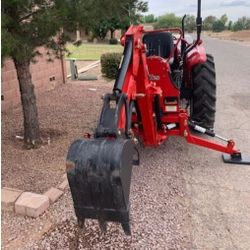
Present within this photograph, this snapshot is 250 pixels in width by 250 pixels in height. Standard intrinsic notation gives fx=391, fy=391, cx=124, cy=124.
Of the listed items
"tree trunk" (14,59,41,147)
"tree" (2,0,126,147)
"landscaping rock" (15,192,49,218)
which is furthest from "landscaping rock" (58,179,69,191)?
"tree" (2,0,126,147)

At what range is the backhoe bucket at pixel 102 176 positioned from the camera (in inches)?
85.4

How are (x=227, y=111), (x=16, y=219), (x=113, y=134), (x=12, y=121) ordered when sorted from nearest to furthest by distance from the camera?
(x=113, y=134), (x=16, y=219), (x=12, y=121), (x=227, y=111)

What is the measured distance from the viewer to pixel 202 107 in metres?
5.07

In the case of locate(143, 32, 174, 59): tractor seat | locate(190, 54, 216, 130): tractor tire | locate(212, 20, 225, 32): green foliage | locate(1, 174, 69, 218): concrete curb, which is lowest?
locate(212, 20, 225, 32): green foliage

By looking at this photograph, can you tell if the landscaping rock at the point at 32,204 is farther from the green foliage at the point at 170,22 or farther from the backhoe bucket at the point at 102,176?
the green foliage at the point at 170,22

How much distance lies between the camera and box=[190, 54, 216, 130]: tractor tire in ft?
16.5

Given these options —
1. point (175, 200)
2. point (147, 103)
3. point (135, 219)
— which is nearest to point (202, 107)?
point (147, 103)

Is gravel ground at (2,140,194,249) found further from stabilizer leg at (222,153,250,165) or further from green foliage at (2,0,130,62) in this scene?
green foliage at (2,0,130,62)

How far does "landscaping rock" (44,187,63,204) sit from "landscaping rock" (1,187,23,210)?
0.81 ft

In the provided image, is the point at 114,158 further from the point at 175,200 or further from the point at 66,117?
the point at 66,117

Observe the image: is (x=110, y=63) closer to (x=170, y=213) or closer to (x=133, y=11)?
(x=133, y=11)

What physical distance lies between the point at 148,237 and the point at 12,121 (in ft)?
11.5

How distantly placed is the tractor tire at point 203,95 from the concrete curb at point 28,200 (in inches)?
90.5

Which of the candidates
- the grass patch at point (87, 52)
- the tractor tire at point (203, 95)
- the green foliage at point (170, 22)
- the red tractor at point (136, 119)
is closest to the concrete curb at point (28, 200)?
the red tractor at point (136, 119)
